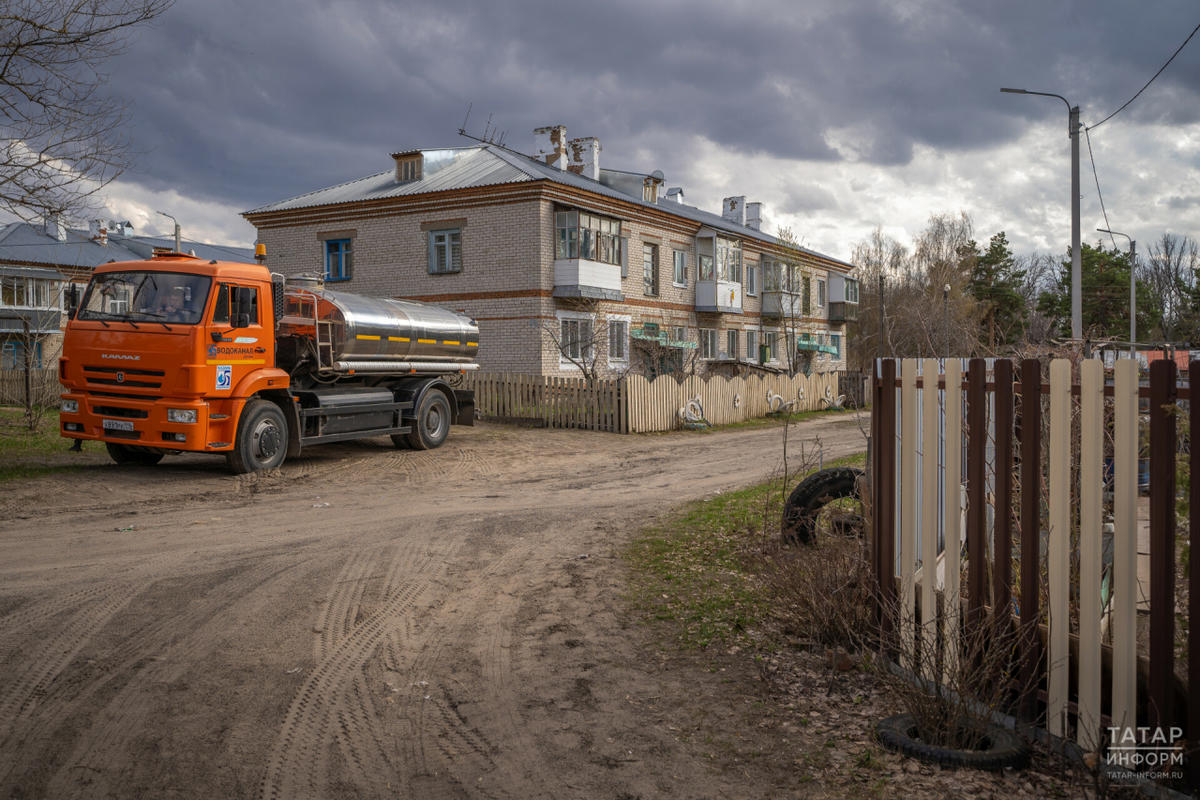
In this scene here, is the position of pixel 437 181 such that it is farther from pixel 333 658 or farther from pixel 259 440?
pixel 333 658

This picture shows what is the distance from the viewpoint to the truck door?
12.4 metres

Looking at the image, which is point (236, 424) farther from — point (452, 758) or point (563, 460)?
point (452, 758)

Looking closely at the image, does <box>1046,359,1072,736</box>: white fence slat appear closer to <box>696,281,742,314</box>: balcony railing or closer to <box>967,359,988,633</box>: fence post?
<box>967,359,988,633</box>: fence post

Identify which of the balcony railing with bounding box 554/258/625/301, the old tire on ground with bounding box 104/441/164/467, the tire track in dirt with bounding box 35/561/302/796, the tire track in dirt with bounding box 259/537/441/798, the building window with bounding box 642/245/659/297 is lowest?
the tire track in dirt with bounding box 259/537/441/798

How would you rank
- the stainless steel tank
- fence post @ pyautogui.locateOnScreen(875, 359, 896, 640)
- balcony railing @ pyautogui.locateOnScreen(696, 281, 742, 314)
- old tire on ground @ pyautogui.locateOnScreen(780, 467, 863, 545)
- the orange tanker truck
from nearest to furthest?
1. fence post @ pyautogui.locateOnScreen(875, 359, 896, 640)
2. old tire on ground @ pyautogui.locateOnScreen(780, 467, 863, 545)
3. the orange tanker truck
4. the stainless steel tank
5. balcony railing @ pyautogui.locateOnScreen(696, 281, 742, 314)

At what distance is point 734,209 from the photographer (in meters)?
53.8

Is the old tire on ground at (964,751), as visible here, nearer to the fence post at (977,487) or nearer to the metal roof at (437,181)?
the fence post at (977,487)

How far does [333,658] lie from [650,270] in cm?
3003

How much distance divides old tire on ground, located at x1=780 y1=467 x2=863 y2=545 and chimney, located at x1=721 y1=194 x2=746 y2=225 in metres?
47.7

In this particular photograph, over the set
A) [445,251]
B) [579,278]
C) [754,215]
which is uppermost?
[754,215]

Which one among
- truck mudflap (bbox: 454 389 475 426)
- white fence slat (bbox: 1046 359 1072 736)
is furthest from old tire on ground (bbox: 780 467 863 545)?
truck mudflap (bbox: 454 389 475 426)

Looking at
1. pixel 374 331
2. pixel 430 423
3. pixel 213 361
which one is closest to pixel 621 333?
pixel 430 423

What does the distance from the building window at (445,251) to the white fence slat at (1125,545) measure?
27.2 meters

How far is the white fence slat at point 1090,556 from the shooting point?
3637mm
